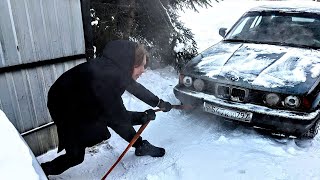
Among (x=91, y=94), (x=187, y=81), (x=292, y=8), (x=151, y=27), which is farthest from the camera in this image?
(x=151, y=27)

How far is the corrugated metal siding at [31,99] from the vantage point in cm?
322

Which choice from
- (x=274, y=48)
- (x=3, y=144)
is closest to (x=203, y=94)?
(x=274, y=48)

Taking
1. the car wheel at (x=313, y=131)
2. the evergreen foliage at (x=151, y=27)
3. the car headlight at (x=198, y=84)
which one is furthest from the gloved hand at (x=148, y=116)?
the evergreen foliage at (x=151, y=27)

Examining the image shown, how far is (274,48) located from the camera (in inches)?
170

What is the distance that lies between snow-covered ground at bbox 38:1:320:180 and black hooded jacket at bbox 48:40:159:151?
2.36 ft

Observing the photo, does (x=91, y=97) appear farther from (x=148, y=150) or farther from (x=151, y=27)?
(x=151, y=27)

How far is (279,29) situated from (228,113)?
6.32ft

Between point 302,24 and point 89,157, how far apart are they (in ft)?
12.6

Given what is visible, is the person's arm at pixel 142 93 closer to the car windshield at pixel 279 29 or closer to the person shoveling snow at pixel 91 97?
the person shoveling snow at pixel 91 97

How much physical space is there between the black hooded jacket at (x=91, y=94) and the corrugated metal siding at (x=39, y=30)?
0.81 m

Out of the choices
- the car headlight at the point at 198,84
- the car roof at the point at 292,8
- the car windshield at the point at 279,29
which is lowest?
the car headlight at the point at 198,84

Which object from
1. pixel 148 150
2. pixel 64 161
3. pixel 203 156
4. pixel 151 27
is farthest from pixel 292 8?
pixel 64 161

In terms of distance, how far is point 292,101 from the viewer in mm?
3396

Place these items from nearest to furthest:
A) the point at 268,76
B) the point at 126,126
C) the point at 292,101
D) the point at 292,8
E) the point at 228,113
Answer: the point at 126,126, the point at 292,101, the point at 268,76, the point at 228,113, the point at 292,8
